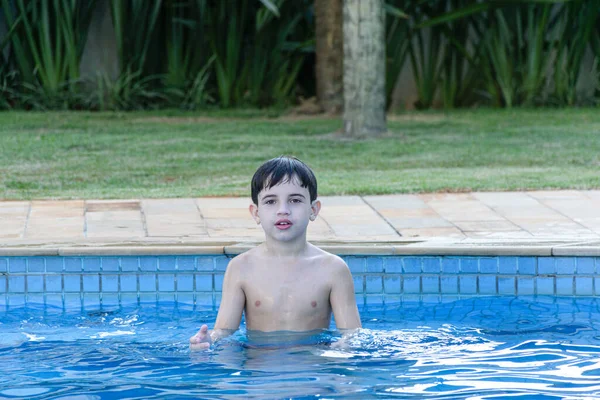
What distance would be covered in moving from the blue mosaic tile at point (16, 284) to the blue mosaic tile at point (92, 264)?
0.28 metres

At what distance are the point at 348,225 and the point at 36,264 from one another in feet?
5.17

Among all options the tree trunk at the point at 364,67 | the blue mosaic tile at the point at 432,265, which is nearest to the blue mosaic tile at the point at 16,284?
the blue mosaic tile at the point at 432,265

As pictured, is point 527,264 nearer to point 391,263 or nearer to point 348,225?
point 391,263

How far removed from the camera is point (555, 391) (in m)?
3.49

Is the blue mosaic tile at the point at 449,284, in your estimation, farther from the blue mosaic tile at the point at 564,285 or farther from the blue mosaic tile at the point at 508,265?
the blue mosaic tile at the point at 564,285

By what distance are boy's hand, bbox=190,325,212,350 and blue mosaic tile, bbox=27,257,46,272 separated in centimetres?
154

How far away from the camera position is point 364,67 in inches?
352

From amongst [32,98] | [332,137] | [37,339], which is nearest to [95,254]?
[37,339]

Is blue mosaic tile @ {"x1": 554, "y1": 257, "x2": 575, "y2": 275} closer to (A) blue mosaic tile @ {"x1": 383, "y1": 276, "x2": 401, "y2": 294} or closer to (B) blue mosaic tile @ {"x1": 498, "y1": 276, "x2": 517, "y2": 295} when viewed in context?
(B) blue mosaic tile @ {"x1": 498, "y1": 276, "x2": 517, "y2": 295}

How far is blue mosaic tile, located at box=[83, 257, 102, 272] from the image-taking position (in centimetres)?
469

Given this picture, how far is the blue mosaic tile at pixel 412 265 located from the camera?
4.68m

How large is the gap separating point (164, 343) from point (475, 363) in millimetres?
1195

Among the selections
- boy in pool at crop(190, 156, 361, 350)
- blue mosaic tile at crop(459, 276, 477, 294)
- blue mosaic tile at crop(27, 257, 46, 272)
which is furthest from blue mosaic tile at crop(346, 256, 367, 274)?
blue mosaic tile at crop(27, 257, 46, 272)

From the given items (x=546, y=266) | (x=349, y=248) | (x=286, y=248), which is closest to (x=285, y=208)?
(x=286, y=248)
